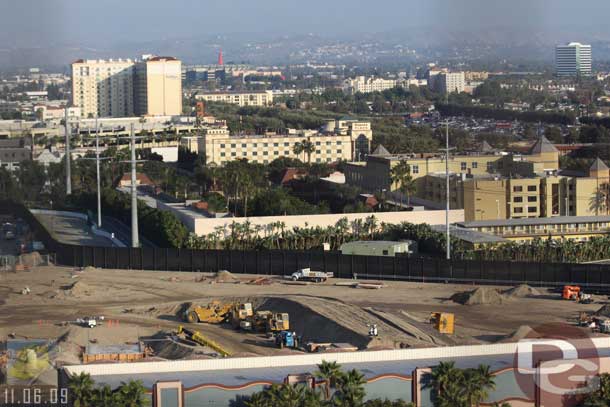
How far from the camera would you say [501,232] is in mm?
22438

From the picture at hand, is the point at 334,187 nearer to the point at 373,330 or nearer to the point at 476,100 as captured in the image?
the point at 373,330

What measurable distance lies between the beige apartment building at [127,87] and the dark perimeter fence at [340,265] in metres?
42.5

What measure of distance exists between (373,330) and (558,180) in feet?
39.3

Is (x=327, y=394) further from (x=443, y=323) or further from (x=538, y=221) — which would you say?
(x=538, y=221)

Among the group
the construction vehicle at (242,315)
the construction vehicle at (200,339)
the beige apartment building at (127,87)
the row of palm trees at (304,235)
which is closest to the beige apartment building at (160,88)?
the beige apartment building at (127,87)

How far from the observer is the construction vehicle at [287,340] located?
13.9 metres

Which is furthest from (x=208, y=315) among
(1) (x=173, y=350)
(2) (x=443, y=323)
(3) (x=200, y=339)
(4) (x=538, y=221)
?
(4) (x=538, y=221)

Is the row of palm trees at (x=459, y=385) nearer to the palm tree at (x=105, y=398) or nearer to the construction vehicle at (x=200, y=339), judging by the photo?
the palm tree at (x=105, y=398)

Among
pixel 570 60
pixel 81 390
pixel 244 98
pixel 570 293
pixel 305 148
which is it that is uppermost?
pixel 570 60

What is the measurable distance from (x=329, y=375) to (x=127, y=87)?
56.9 meters

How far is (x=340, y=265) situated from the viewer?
19422mm

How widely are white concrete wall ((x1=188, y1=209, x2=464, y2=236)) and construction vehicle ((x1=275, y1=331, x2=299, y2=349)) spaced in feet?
26.7

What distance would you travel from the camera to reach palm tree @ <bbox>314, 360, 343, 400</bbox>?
1034cm

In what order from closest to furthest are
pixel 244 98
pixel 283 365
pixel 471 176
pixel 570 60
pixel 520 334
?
pixel 283 365, pixel 520 334, pixel 471 176, pixel 244 98, pixel 570 60
